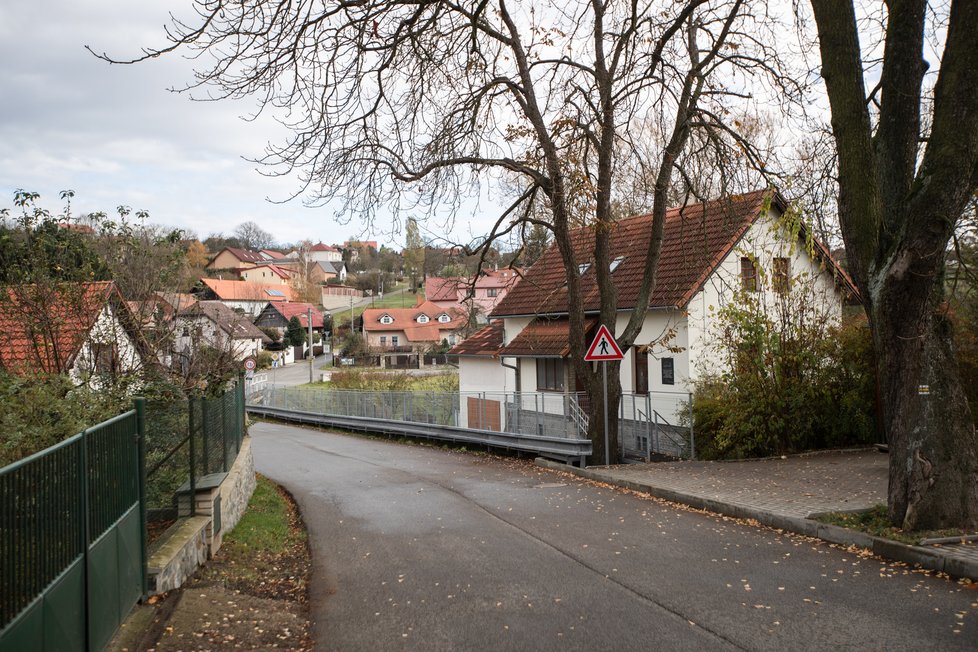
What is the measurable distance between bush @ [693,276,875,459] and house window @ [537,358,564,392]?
34.1 feet

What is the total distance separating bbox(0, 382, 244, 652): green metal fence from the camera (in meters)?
3.88

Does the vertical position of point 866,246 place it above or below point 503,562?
above

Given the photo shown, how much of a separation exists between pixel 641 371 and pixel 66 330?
1640 centimetres

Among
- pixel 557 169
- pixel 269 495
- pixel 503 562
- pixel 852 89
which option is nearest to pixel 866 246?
pixel 852 89

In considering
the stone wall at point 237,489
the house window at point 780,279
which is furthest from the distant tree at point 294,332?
the house window at point 780,279

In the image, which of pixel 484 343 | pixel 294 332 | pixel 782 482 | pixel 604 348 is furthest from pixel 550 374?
pixel 294 332

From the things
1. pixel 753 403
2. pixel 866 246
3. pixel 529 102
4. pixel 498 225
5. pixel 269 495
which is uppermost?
pixel 529 102

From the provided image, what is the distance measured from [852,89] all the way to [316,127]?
6.90 m

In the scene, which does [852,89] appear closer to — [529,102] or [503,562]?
[503,562]

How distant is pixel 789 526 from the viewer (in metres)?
9.23

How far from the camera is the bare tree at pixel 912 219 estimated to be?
7418 mm

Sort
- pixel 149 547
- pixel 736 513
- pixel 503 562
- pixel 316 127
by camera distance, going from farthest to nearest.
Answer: pixel 316 127
pixel 736 513
pixel 503 562
pixel 149 547

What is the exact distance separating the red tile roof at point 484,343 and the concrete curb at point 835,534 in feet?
59.3

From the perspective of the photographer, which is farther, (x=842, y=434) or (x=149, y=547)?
(x=842, y=434)
